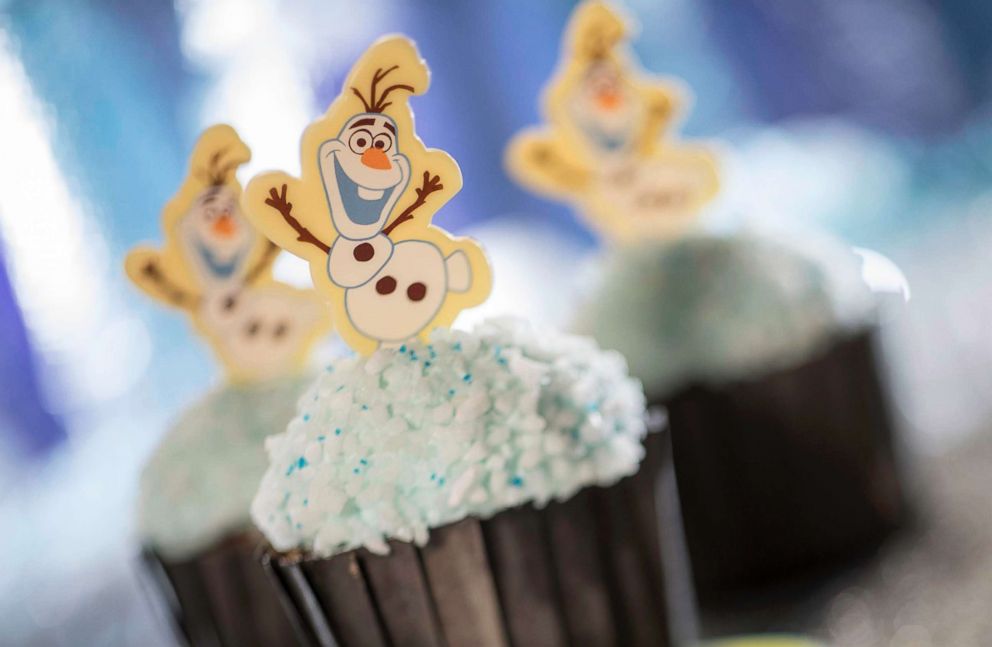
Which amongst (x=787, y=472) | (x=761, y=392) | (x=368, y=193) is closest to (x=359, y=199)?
(x=368, y=193)

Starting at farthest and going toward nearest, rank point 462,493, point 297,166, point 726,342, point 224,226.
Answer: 1. point 297,166
2. point 726,342
3. point 224,226
4. point 462,493

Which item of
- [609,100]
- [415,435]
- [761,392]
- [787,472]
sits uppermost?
[609,100]

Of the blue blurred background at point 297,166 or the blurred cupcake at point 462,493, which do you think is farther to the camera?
the blue blurred background at point 297,166

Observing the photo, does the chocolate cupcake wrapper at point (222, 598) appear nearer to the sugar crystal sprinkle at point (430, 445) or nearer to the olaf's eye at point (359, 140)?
the sugar crystal sprinkle at point (430, 445)

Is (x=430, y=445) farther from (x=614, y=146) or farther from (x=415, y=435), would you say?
(x=614, y=146)

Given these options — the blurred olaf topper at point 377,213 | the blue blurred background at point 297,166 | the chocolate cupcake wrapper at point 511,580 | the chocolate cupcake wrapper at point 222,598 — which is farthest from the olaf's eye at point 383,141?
the blue blurred background at point 297,166

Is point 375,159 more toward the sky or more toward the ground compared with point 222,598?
more toward the sky
